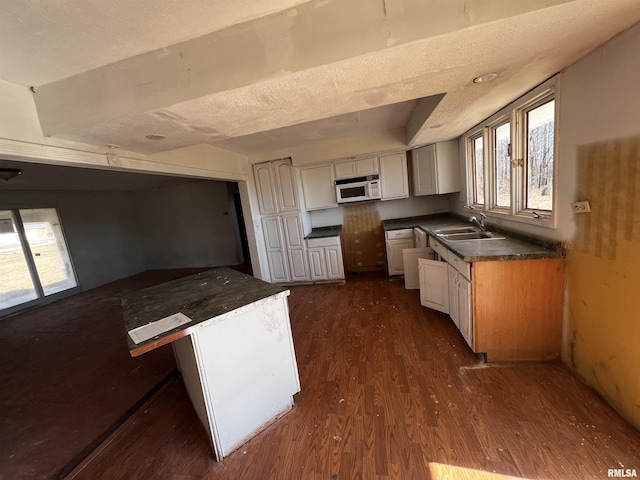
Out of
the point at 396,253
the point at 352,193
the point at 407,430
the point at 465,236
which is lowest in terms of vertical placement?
the point at 407,430

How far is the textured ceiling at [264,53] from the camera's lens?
1035 mm

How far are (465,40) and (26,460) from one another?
3.42 meters

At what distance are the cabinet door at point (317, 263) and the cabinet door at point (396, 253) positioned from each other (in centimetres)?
107

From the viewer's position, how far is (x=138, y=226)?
23.8 ft

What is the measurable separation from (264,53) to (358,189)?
10.0 ft

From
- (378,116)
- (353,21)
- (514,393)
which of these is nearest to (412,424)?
(514,393)

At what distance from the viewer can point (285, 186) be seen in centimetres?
415

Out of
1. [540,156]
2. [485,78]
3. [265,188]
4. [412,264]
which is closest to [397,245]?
[412,264]

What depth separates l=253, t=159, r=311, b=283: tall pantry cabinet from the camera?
13.6 ft

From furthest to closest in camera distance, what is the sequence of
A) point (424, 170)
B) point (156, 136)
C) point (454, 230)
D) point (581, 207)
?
point (424, 170) → point (454, 230) → point (156, 136) → point (581, 207)

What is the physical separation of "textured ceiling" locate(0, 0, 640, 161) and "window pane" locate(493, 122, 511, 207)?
0.84 m

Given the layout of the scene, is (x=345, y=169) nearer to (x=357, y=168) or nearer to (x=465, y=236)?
(x=357, y=168)

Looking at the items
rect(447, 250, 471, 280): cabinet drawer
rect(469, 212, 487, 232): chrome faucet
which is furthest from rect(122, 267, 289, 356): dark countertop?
rect(469, 212, 487, 232): chrome faucet

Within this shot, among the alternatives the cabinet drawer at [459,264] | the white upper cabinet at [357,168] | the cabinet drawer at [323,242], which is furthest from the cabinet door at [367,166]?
the cabinet drawer at [459,264]
